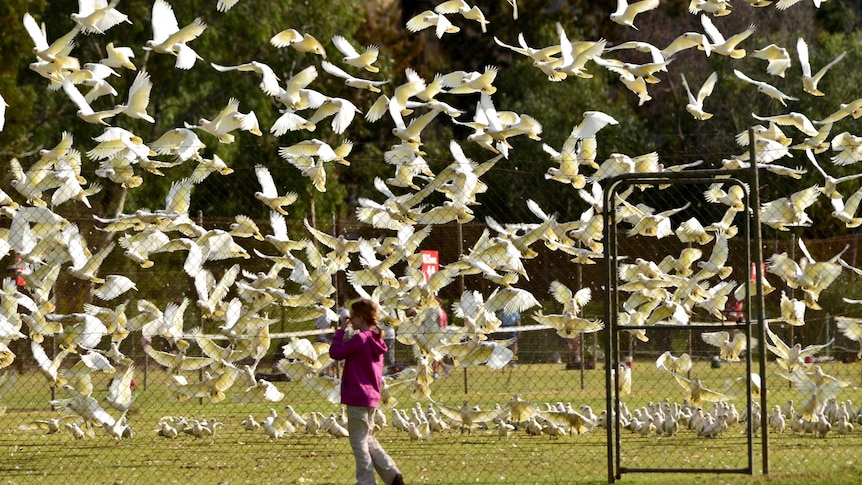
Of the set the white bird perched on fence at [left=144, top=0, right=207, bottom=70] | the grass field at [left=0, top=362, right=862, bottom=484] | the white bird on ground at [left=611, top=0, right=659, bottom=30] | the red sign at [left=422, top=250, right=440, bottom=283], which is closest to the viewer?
the grass field at [left=0, top=362, right=862, bottom=484]

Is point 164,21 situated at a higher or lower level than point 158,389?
higher

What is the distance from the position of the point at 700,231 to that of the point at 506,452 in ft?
7.42

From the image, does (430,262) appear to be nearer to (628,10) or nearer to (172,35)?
(628,10)

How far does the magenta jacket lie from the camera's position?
8617 millimetres

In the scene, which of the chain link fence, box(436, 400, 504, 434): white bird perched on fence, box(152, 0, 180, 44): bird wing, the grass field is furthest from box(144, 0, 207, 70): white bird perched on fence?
box(436, 400, 504, 434): white bird perched on fence

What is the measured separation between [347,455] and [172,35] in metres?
3.54

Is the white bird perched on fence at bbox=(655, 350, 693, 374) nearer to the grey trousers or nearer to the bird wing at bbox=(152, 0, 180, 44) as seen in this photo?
the grey trousers

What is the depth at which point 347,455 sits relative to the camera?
1123 centimetres

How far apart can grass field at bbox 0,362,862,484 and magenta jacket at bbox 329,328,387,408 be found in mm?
1205

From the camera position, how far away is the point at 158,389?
14.9 meters

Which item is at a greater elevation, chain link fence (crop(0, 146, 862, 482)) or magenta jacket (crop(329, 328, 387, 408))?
magenta jacket (crop(329, 328, 387, 408))

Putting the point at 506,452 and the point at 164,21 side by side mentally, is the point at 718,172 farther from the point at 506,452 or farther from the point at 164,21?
the point at 164,21

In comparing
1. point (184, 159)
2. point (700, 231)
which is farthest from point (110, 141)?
point (700, 231)

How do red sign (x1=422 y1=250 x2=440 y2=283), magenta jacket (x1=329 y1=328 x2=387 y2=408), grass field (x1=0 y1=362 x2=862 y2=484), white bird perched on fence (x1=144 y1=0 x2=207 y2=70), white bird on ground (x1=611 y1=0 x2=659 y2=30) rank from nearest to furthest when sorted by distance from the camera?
magenta jacket (x1=329 y1=328 x2=387 y2=408) < grass field (x1=0 y1=362 x2=862 y2=484) < white bird perched on fence (x1=144 y1=0 x2=207 y2=70) < white bird on ground (x1=611 y1=0 x2=659 y2=30) < red sign (x1=422 y1=250 x2=440 y2=283)
